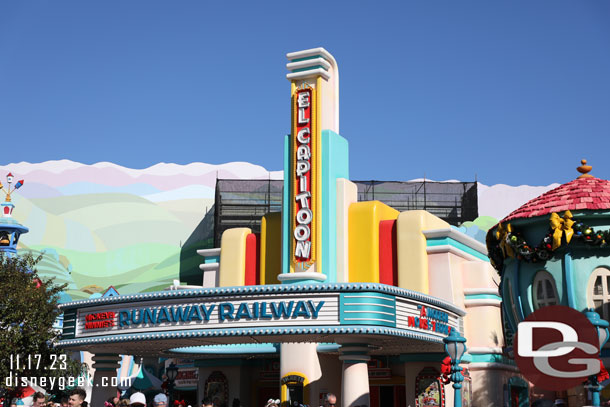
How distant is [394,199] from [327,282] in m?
36.6

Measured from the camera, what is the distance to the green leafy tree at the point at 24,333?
96.9 ft

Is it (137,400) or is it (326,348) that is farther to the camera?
(326,348)

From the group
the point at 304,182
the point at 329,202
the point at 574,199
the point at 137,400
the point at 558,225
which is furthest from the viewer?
the point at 304,182

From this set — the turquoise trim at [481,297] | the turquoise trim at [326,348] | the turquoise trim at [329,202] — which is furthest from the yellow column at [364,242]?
the turquoise trim at [481,297]

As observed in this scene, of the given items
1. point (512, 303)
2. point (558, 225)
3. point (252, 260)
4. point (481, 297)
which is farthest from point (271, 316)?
point (481, 297)

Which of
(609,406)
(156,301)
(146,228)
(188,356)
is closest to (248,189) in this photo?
(146,228)

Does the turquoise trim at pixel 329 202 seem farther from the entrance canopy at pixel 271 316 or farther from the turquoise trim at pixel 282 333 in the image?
the turquoise trim at pixel 282 333

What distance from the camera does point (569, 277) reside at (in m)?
17.8

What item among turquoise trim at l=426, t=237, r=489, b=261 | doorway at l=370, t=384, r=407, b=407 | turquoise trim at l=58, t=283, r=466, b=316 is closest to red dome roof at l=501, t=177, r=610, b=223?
turquoise trim at l=58, t=283, r=466, b=316

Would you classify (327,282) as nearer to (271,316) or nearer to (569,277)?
(271,316)

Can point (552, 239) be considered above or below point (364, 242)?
below

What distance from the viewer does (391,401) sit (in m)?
32.3

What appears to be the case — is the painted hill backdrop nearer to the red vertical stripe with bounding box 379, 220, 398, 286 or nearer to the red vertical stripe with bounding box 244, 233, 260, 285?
the red vertical stripe with bounding box 244, 233, 260, 285

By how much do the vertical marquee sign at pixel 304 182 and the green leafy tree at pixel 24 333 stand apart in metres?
10.2
